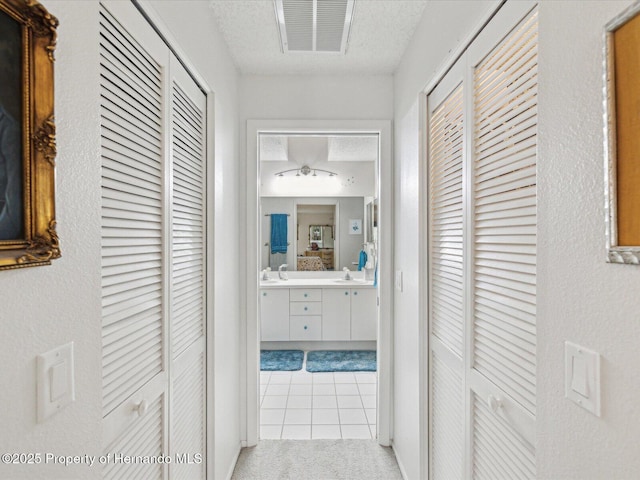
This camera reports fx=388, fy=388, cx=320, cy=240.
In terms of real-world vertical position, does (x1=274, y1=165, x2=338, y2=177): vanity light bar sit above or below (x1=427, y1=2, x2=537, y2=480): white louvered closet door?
above

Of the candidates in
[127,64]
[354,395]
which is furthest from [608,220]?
[354,395]

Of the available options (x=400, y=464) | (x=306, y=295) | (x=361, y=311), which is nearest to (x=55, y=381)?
(x=400, y=464)

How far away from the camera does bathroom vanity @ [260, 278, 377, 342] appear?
A: 4.44 metres

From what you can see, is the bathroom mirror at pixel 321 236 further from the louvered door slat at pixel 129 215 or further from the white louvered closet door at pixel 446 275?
the louvered door slat at pixel 129 215

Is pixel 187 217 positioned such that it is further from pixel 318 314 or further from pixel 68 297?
pixel 318 314

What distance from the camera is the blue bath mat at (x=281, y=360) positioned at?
400 cm

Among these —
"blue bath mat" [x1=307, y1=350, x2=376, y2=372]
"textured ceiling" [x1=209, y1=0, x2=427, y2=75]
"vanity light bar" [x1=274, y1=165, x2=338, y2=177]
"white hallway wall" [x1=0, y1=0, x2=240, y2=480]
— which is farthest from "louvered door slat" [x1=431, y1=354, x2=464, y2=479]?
"vanity light bar" [x1=274, y1=165, x2=338, y2=177]

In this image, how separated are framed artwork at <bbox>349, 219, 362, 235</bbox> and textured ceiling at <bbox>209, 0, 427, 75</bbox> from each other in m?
2.56

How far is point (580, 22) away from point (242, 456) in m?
2.65

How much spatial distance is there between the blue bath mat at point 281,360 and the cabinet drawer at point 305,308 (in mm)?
459

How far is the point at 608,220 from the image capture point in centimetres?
64

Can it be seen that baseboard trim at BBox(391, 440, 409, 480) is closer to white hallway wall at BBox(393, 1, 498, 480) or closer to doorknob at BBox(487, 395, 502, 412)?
white hallway wall at BBox(393, 1, 498, 480)

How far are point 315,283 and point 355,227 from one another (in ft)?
2.95

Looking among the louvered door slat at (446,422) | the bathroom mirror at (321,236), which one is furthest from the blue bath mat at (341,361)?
the louvered door slat at (446,422)
